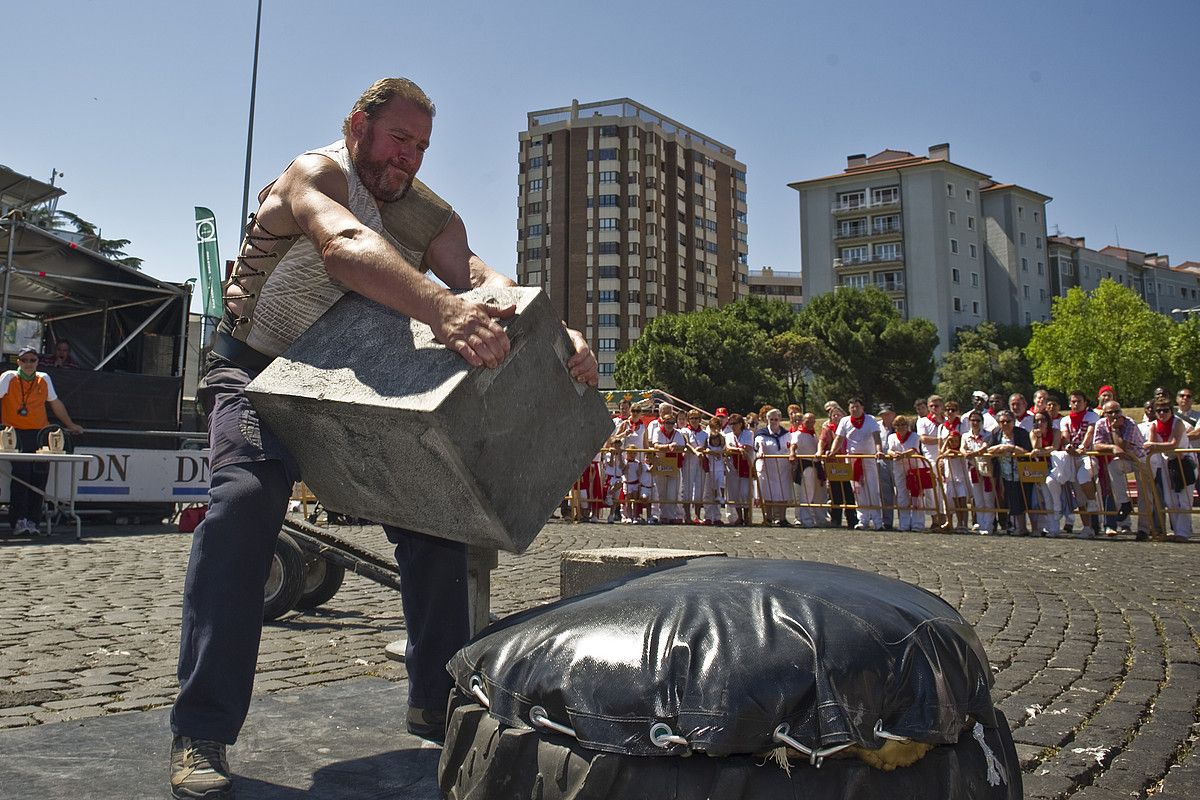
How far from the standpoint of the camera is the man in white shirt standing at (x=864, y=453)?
46.4 feet

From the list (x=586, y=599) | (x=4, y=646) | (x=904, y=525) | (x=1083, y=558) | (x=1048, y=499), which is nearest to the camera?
(x=586, y=599)

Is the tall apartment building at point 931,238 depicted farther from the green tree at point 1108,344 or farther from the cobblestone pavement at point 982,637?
the cobblestone pavement at point 982,637

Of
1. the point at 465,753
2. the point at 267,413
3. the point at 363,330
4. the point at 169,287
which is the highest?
the point at 169,287

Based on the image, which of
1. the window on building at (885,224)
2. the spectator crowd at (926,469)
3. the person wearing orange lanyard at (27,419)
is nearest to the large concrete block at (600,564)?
the person wearing orange lanyard at (27,419)

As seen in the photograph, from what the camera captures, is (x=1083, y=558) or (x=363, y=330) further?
(x=1083, y=558)

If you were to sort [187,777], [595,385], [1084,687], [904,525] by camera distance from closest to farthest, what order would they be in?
1. [187,777]
2. [595,385]
3. [1084,687]
4. [904,525]

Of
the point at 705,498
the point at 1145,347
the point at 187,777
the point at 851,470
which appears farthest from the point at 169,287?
the point at 1145,347

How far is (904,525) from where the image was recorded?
540 inches

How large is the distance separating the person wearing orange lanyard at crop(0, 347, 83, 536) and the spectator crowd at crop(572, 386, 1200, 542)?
7.79 meters

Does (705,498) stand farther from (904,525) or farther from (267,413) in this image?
(267,413)

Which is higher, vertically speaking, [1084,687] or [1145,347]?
[1145,347]

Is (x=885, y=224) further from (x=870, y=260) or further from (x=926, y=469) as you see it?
(x=926, y=469)

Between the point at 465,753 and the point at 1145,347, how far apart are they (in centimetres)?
7542

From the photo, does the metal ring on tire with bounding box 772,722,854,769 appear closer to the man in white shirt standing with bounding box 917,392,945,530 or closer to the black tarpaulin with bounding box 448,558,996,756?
the black tarpaulin with bounding box 448,558,996,756
